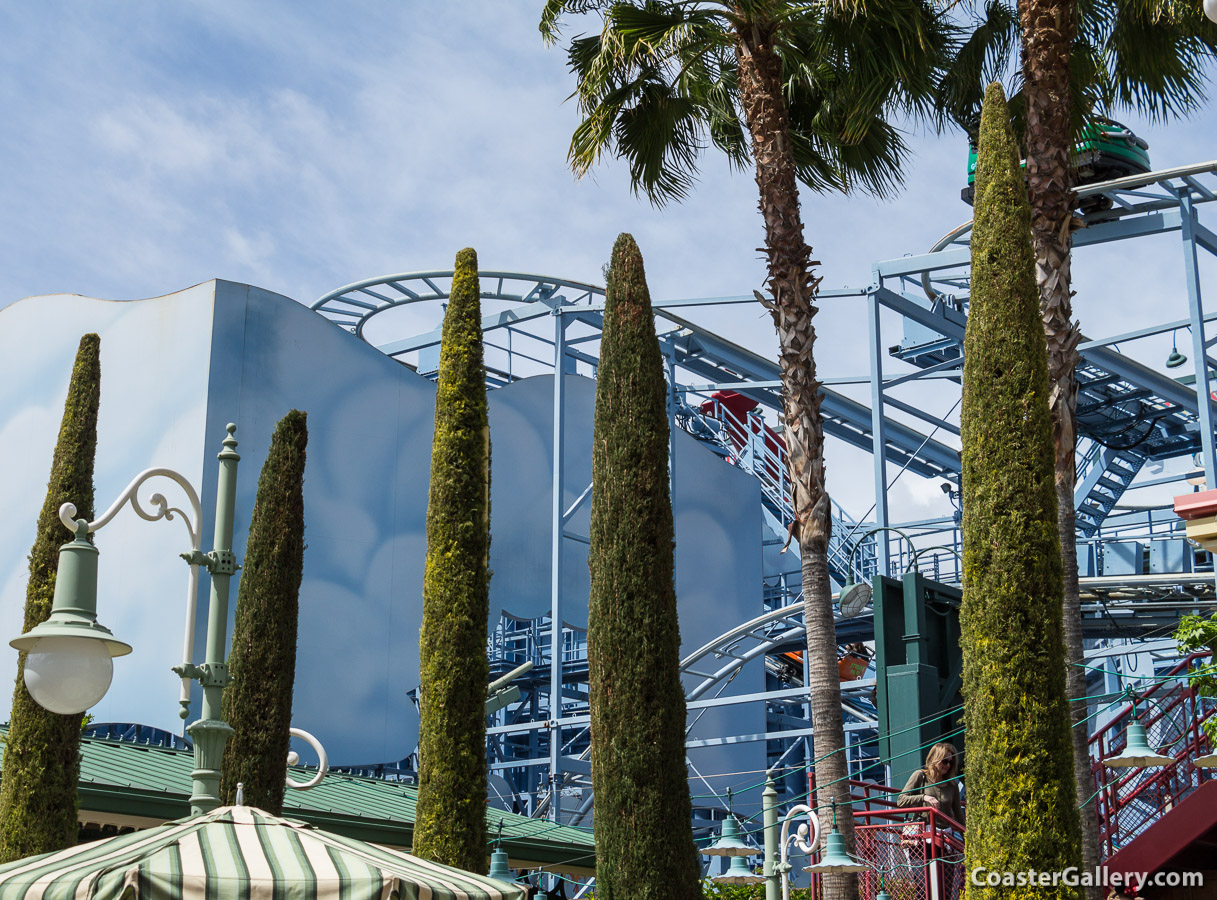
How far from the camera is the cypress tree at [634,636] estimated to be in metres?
11.7

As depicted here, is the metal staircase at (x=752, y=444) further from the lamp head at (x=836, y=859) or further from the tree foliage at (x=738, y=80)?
the lamp head at (x=836, y=859)

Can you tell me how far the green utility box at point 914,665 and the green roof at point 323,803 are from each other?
19.1 ft

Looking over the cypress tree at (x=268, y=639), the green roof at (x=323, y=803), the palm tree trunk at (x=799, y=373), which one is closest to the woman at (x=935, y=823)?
the palm tree trunk at (x=799, y=373)

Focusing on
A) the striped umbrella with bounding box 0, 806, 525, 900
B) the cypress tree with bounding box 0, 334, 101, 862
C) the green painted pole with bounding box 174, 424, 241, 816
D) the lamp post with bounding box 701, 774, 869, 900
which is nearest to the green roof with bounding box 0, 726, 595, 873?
the cypress tree with bounding box 0, 334, 101, 862

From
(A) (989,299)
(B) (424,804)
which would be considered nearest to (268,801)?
(B) (424,804)

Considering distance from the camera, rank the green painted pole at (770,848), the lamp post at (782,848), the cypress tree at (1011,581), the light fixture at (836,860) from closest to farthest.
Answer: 1. the cypress tree at (1011,581)
2. the light fixture at (836,860)
3. the lamp post at (782,848)
4. the green painted pole at (770,848)

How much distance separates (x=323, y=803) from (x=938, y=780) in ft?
30.3

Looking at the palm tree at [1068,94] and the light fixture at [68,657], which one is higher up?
the palm tree at [1068,94]

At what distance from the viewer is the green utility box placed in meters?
11.6

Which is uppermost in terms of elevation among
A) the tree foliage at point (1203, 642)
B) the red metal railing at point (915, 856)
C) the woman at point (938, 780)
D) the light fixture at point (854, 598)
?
the light fixture at point (854, 598)

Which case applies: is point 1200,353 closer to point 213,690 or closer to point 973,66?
point 973,66

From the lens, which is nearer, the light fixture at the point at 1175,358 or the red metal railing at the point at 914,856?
the red metal railing at the point at 914,856

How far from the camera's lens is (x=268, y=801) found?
1454cm

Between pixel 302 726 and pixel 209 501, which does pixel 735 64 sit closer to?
pixel 209 501
